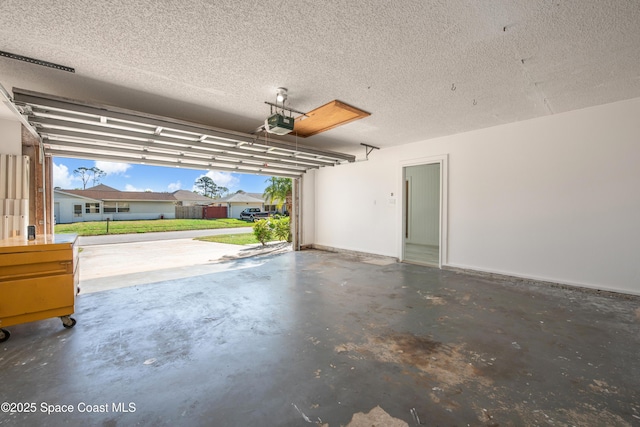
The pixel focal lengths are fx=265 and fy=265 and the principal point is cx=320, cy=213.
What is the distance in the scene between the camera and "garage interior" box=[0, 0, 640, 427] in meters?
1.99

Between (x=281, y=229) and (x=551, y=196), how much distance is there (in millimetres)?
Answer: 7953

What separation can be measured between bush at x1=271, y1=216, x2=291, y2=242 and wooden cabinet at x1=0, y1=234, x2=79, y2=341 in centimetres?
723

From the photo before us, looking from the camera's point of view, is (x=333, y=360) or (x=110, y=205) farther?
(x=110, y=205)

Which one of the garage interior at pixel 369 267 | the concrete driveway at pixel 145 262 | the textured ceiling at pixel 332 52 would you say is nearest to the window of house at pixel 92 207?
the concrete driveway at pixel 145 262

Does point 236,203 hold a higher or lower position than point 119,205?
higher

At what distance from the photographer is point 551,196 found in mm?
4551

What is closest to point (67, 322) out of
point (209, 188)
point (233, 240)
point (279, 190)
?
point (233, 240)

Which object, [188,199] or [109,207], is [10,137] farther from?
[188,199]

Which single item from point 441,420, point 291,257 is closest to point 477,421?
point 441,420

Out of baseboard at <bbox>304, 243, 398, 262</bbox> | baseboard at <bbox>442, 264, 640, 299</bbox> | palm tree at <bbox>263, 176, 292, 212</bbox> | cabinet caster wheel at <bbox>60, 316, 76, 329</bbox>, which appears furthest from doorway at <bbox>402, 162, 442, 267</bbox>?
cabinet caster wheel at <bbox>60, 316, 76, 329</bbox>

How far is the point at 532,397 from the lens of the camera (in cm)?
191

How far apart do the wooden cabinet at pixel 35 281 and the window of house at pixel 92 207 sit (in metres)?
25.0

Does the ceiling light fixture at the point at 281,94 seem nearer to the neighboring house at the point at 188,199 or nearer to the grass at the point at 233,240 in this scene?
the grass at the point at 233,240

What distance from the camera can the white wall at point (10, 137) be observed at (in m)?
4.17
